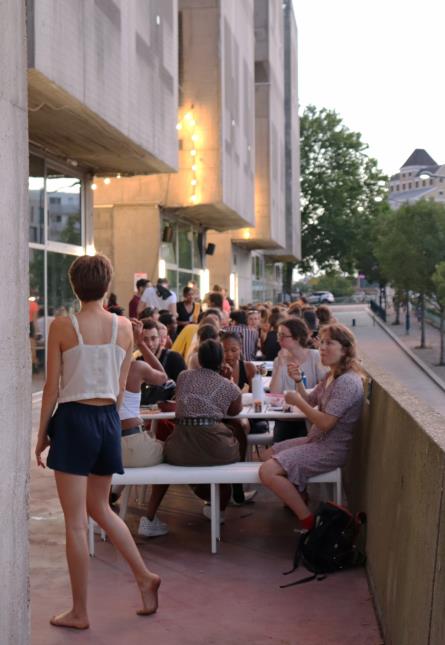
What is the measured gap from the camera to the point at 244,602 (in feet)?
18.9

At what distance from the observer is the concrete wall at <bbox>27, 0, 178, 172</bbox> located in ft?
37.9

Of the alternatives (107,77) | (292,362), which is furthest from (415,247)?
(292,362)

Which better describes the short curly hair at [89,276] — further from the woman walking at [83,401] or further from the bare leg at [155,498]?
the bare leg at [155,498]

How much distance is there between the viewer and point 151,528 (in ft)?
23.9

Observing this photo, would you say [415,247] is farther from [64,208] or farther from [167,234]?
[64,208]


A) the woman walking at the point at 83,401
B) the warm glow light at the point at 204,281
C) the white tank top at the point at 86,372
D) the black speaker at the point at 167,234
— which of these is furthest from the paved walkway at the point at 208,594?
the warm glow light at the point at 204,281

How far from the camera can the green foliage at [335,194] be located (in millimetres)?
80250

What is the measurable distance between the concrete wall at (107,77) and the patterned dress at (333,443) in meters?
5.84

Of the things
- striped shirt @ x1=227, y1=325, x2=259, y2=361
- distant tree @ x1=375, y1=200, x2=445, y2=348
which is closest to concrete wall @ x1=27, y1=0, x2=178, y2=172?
striped shirt @ x1=227, y1=325, x2=259, y2=361

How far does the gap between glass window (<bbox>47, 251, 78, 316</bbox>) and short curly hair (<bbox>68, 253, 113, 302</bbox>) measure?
39.1ft

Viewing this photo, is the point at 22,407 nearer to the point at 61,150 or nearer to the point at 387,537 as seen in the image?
the point at 387,537

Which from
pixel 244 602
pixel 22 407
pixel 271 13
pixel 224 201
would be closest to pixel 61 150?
pixel 224 201

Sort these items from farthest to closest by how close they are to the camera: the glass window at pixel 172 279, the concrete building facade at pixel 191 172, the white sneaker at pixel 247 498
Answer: the glass window at pixel 172 279
the concrete building facade at pixel 191 172
the white sneaker at pixel 247 498

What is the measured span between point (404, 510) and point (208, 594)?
1763 millimetres
